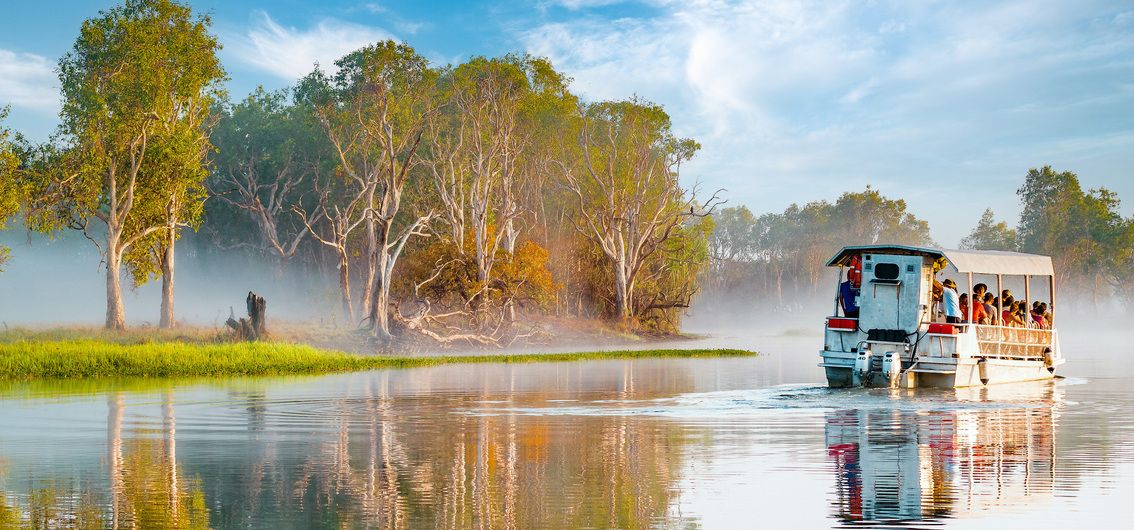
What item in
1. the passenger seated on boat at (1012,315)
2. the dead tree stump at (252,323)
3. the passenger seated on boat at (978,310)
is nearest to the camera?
the passenger seated on boat at (978,310)

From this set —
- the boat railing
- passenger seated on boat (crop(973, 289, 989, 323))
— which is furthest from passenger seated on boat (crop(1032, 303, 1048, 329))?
passenger seated on boat (crop(973, 289, 989, 323))

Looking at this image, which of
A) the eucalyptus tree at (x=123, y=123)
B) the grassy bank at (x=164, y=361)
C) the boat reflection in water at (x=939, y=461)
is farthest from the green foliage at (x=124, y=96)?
the boat reflection in water at (x=939, y=461)

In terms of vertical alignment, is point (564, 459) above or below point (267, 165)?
below

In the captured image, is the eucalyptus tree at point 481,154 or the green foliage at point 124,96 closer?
the green foliage at point 124,96

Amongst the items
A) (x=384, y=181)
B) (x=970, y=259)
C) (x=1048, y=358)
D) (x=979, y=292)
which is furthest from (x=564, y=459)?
(x=384, y=181)

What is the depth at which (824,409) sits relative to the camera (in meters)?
24.0

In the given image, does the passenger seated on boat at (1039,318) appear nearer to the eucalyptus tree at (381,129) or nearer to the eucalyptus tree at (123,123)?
the eucalyptus tree at (381,129)

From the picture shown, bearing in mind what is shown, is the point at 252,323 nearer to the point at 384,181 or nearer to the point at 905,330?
the point at 384,181

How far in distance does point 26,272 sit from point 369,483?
110814mm

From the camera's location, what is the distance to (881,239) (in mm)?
154750

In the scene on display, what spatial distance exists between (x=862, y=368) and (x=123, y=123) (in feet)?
124

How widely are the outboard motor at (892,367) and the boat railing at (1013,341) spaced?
2687mm

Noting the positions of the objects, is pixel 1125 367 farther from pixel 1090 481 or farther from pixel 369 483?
pixel 369 483

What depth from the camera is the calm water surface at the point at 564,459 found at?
36.9 ft
